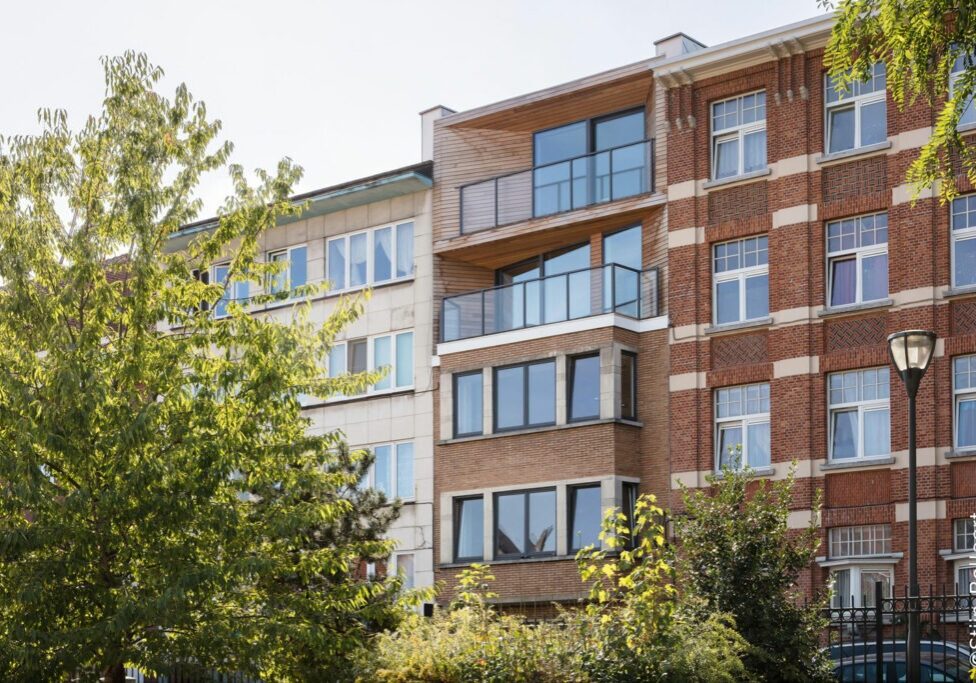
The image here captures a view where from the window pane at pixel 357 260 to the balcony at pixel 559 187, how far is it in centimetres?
343

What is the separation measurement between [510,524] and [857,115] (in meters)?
11.7

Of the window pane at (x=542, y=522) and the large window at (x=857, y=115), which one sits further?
the window pane at (x=542, y=522)

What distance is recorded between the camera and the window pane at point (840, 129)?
33.1 metres

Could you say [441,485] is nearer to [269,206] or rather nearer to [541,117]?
[541,117]

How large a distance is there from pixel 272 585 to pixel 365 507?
6.03 metres

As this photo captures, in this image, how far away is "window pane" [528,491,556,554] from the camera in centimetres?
3550

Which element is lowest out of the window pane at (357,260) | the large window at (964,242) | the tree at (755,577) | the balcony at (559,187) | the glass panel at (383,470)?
the tree at (755,577)

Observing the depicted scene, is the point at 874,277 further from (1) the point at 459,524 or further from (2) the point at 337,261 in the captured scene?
(2) the point at 337,261

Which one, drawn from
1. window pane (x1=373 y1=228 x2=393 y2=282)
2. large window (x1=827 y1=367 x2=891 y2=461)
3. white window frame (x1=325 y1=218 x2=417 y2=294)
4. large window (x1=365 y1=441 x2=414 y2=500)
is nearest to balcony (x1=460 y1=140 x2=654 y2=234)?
white window frame (x1=325 y1=218 x2=417 y2=294)

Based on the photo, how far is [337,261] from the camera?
41688 millimetres

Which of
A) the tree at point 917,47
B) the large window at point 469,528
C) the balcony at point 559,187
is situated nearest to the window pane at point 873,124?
the balcony at point 559,187

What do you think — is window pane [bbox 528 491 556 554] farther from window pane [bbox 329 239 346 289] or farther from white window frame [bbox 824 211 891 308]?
window pane [bbox 329 239 346 289]

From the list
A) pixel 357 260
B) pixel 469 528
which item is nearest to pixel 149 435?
pixel 469 528

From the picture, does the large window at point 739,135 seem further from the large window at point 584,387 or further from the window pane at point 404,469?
the window pane at point 404,469
